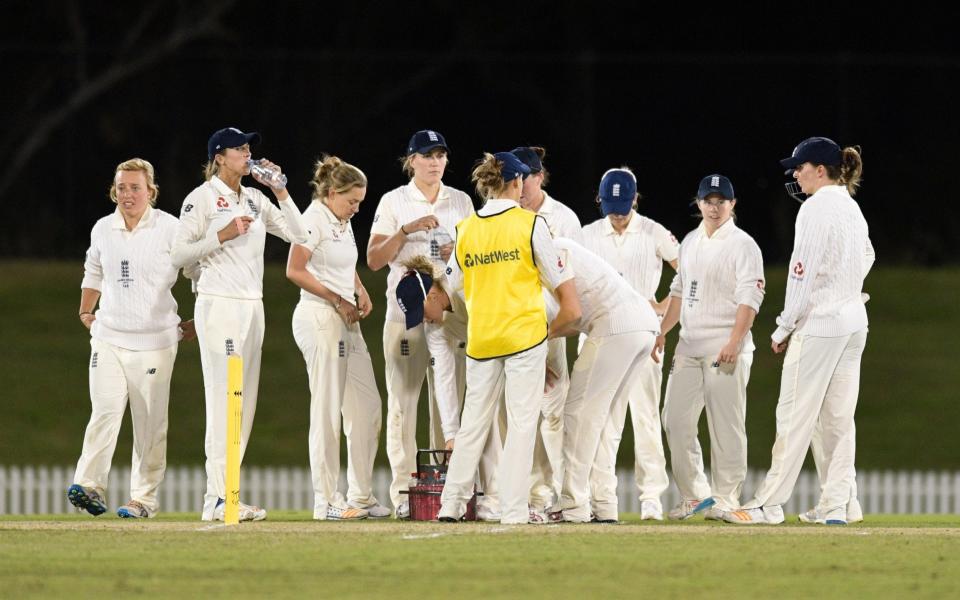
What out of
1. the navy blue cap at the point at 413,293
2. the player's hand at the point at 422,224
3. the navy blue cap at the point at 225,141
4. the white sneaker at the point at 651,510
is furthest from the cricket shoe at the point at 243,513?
the white sneaker at the point at 651,510

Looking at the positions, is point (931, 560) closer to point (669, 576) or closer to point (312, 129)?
point (669, 576)

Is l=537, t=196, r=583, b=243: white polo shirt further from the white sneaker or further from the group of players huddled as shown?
the white sneaker

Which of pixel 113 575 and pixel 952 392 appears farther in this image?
pixel 952 392

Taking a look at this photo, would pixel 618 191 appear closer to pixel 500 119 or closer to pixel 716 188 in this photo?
pixel 716 188

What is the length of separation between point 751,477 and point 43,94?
528 inches

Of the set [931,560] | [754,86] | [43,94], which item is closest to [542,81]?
[754,86]

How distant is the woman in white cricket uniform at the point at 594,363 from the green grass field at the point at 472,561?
0.42 meters

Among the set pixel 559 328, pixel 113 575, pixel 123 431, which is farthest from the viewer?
pixel 123 431

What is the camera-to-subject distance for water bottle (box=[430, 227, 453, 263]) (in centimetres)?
1125

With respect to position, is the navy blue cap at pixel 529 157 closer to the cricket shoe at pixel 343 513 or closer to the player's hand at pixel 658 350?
the player's hand at pixel 658 350

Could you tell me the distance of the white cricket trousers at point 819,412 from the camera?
10477 millimetres

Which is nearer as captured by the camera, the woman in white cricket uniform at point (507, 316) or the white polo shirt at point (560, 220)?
the woman in white cricket uniform at point (507, 316)

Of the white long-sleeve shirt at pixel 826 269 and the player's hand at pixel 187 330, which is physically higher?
the white long-sleeve shirt at pixel 826 269

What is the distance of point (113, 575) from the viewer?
308 inches
